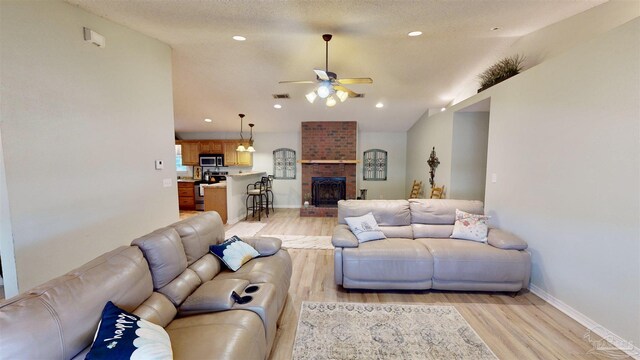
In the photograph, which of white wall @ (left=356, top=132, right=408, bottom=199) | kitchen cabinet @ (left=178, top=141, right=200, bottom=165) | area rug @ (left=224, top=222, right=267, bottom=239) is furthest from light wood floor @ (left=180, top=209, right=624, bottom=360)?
kitchen cabinet @ (left=178, top=141, right=200, bottom=165)

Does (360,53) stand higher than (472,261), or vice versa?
(360,53)

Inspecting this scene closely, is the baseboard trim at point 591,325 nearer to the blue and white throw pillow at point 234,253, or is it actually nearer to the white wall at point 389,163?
Result: the blue and white throw pillow at point 234,253

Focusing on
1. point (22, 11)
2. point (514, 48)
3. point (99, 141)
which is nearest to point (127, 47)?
point (22, 11)

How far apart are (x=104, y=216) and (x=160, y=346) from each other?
7.10 feet

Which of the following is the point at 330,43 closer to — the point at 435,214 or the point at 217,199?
the point at 435,214

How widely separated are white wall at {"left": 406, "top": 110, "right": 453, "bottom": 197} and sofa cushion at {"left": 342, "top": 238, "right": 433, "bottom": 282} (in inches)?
105

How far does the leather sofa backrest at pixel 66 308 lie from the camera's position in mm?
907

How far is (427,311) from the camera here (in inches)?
95.3

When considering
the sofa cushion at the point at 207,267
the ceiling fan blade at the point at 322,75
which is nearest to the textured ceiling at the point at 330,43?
the ceiling fan blade at the point at 322,75

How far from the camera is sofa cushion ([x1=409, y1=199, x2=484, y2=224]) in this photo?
334cm

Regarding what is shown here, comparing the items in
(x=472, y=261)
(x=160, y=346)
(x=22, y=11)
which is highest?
(x=22, y=11)

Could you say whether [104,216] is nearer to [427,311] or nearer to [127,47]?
[127,47]

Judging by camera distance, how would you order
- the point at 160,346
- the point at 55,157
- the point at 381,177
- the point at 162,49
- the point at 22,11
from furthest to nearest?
the point at 381,177
the point at 162,49
the point at 55,157
the point at 22,11
the point at 160,346

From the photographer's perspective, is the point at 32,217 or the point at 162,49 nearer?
the point at 32,217
